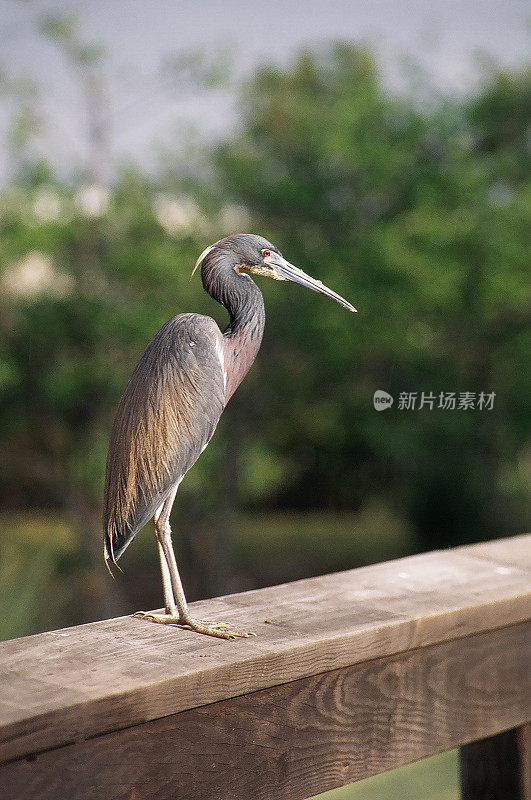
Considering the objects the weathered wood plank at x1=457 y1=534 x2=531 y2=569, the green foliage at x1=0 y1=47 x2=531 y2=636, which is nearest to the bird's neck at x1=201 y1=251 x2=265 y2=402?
the weathered wood plank at x1=457 y1=534 x2=531 y2=569

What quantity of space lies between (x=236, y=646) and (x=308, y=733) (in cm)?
10

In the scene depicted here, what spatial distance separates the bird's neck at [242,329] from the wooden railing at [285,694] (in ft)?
0.83

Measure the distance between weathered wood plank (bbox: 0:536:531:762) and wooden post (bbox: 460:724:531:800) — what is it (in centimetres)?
17

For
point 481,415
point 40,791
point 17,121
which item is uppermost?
point 17,121

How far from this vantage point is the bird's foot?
32.2 inches

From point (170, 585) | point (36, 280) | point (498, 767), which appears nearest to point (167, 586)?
point (170, 585)

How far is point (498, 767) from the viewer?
41.3 inches

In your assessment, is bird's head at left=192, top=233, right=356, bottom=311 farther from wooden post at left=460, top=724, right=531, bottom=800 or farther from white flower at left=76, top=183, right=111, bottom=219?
white flower at left=76, top=183, right=111, bottom=219

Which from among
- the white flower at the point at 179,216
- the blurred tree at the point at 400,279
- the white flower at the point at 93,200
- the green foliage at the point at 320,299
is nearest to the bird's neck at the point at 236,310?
the green foliage at the point at 320,299

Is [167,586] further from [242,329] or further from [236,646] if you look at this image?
[242,329]

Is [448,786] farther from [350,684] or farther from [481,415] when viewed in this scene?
[481,415]

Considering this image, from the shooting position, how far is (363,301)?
5.10 m

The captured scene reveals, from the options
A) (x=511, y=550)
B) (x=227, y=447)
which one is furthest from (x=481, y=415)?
(x=511, y=550)

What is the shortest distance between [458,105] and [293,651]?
17.4 ft
